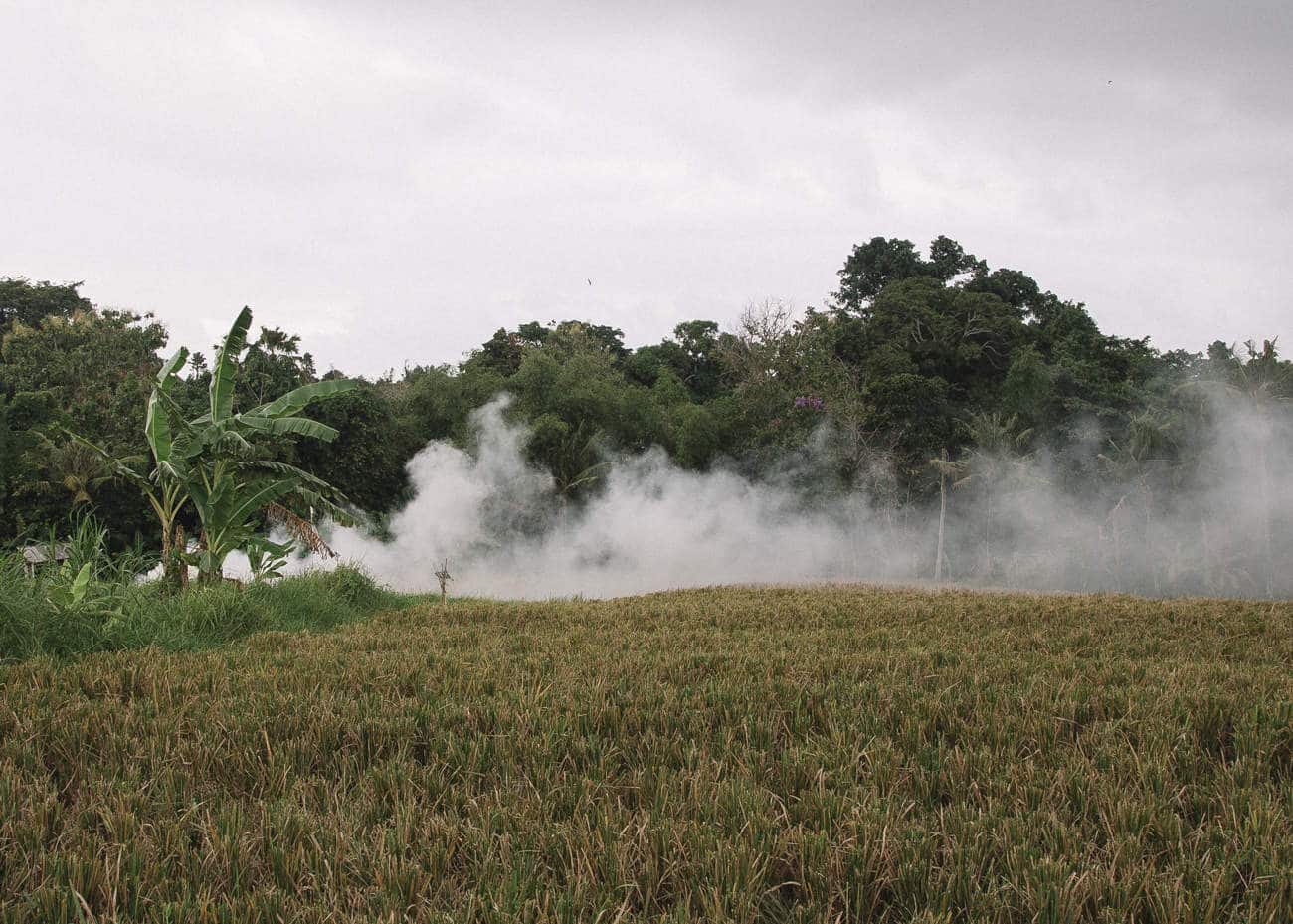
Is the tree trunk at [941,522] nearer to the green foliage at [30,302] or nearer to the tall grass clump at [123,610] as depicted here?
the tall grass clump at [123,610]

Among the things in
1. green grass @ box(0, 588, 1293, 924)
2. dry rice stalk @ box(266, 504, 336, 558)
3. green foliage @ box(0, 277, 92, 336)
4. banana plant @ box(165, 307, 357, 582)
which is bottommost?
green grass @ box(0, 588, 1293, 924)

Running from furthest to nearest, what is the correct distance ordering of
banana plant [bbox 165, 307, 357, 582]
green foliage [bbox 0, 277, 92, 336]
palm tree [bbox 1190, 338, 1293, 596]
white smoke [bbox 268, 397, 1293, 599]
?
green foliage [bbox 0, 277, 92, 336]
palm tree [bbox 1190, 338, 1293, 596]
white smoke [bbox 268, 397, 1293, 599]
banana plant [bbox 165, 307, 357, 582]

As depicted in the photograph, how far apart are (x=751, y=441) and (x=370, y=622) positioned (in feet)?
72.8

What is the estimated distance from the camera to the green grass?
7.19 ft

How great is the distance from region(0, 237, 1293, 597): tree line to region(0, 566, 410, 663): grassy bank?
14.7 meters

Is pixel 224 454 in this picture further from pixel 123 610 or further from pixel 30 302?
pixel 30 302

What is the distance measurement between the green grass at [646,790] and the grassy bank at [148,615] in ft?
2.20

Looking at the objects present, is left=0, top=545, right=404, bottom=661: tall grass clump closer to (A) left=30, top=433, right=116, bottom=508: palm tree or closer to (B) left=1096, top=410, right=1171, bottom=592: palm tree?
(A) left=30, top=433, right=116, bottom=508: palm tree

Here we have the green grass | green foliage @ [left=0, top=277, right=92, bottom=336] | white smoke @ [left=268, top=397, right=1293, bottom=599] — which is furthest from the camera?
green foliage @ [left=0, top=277, right=92, bottom=336]

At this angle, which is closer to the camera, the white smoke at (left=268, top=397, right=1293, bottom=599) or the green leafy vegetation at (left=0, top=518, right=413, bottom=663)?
the green leafy vegetation at (left=0, top=518, right=413, bottom=663)

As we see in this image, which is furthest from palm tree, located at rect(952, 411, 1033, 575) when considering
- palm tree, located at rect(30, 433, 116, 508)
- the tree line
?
palm tree, located at rect(30, 433, 116, 508)

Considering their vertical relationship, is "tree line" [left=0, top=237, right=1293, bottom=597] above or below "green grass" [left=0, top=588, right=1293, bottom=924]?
above

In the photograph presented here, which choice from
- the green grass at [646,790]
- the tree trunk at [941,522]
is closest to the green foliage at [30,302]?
the tree trunk at [941,522]

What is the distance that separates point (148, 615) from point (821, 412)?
26171 mm
